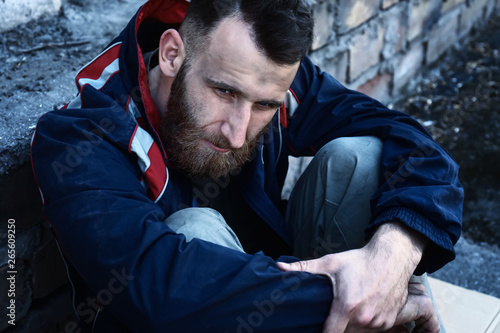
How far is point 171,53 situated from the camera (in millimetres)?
1835

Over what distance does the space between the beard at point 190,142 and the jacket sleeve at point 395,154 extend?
15.4 inches

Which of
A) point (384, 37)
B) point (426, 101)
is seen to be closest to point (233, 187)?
point (384, 37)

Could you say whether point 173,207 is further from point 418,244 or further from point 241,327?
point 418,244

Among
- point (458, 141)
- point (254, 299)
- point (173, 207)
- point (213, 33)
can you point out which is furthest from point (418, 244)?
point (458, 141)

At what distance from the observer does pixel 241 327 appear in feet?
4.44

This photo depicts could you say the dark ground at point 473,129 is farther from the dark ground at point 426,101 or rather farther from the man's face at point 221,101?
the man's face at point 221,101

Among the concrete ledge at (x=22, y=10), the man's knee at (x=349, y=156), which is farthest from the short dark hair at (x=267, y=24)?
the concrete ledge at (x=22, y=10)

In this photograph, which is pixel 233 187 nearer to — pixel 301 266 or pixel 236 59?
pixel 236 59

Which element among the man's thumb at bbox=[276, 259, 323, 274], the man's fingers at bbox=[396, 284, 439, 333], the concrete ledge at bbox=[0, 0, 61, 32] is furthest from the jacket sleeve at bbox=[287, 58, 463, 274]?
the concrete ledge at bbox=[0, 0, 61, 32]

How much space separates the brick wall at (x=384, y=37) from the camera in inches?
127

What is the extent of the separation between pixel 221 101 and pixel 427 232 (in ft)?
2.28

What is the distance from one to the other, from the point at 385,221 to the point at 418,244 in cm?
11

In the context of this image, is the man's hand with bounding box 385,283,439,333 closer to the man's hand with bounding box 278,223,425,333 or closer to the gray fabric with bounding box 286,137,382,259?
the man's hand with bounding box 278,223,425,333

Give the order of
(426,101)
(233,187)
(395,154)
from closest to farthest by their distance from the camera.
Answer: (395,154) → (233,187) → (426,101)
